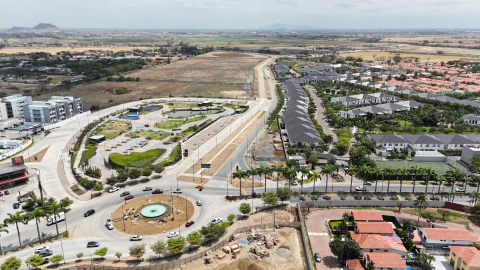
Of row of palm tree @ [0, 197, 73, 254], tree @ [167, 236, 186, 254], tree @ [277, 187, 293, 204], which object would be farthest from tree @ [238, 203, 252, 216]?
row of palm tree @ [0, 197, 73, 254]

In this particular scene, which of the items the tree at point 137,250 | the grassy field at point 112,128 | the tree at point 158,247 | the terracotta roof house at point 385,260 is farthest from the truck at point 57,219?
the terracotta roof house at point 385,260

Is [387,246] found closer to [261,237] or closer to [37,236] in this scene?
[261,237]

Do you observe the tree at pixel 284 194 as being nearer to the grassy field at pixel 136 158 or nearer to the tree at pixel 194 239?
the tree at pixel 194 239

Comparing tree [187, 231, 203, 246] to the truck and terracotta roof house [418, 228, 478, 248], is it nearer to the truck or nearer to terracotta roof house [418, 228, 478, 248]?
the truck

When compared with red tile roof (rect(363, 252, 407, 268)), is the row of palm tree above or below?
above

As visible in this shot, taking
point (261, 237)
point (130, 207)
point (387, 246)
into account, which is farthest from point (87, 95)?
point (387, 246)

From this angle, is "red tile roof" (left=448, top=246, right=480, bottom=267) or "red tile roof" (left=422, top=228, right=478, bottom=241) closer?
"red tile roof" (left=448, top=246, right=480, bottom=267)
